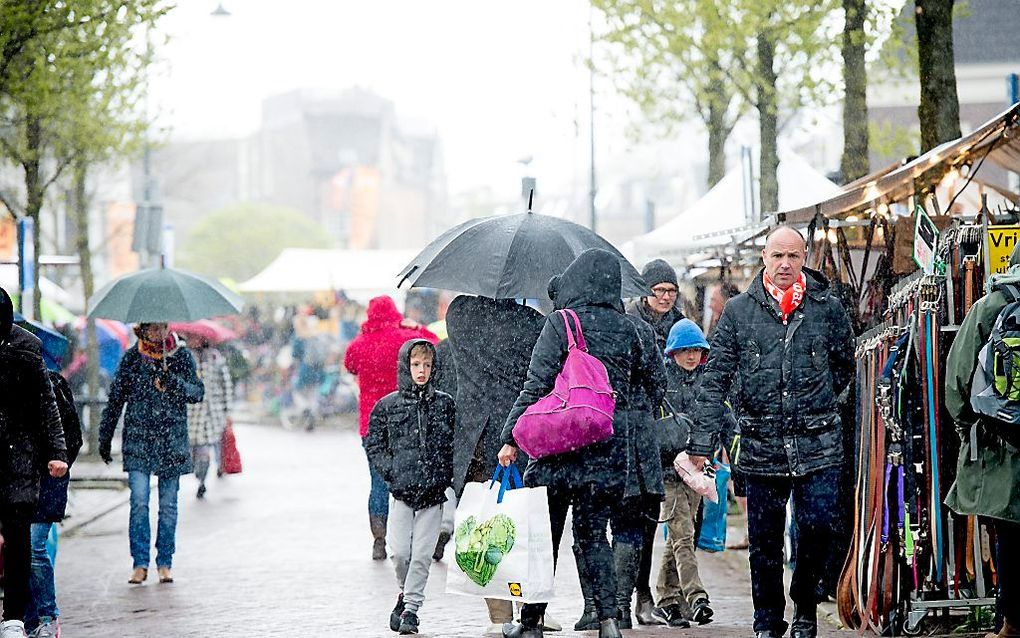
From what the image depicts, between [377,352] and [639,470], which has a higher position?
[377,352]

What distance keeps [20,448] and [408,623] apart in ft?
7.23

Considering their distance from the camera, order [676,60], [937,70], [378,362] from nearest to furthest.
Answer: [937,70] → [378,362] → [676,60]

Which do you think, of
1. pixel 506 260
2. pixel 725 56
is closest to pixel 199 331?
pixel 725 56

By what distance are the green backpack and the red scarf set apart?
1.10 metres

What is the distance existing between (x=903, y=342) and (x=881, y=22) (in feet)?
30.7

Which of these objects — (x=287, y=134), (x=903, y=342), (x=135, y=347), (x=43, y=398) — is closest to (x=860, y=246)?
(x=903, y=342)

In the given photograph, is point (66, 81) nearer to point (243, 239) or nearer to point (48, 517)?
point (48, 517)

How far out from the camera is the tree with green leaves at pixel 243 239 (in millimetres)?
76250

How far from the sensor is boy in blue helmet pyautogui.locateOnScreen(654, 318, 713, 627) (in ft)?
27.9

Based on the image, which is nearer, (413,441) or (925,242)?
(925,242)

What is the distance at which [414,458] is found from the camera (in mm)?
8516

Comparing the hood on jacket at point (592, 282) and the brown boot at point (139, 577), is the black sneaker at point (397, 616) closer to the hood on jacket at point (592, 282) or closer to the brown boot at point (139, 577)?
the hood on jacket at point (592, 282)

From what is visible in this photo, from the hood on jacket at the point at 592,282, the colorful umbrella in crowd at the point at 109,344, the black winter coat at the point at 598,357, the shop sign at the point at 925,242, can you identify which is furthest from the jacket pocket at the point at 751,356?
the colorful umbrella in crowd at the point at 109,344

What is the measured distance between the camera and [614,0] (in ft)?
65.6
